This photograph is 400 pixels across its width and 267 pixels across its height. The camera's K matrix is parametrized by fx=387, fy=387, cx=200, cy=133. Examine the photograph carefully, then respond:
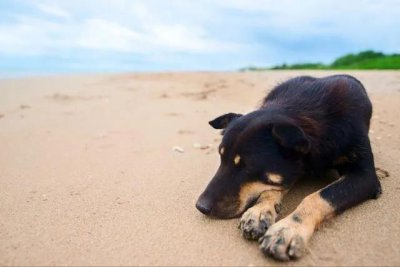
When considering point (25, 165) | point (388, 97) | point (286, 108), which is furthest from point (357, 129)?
point (388, 97)

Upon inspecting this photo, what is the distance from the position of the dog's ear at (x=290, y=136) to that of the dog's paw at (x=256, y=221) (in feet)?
1.68

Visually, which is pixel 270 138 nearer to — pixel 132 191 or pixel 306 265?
pixel 306 265

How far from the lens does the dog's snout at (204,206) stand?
9.69 feet

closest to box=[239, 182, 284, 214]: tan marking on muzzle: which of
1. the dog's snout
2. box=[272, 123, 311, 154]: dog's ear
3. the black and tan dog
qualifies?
the black and tan dog

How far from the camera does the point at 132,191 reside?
3.71 metres

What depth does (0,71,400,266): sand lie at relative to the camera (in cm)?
253

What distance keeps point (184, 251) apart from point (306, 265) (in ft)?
2.56

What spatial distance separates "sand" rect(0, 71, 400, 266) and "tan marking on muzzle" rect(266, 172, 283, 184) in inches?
11.9

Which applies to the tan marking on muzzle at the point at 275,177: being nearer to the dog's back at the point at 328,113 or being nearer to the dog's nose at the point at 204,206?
the dog's back at the point at 328,113

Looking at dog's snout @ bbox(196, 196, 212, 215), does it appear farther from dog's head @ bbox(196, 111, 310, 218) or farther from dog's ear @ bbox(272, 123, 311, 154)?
dog's ear @ bbox(272, 123, 311, 154)

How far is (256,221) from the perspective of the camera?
276cm

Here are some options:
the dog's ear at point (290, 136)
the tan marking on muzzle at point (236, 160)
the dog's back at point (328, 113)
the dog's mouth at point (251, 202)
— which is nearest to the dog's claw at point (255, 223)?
the dog's mouth at point (251, 202)

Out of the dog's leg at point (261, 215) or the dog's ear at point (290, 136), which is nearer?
the dog's leg at point (261, 215)

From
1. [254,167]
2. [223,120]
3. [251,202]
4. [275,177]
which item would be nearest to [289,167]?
[275,177]
